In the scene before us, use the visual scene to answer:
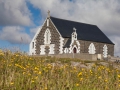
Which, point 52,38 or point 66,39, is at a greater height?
point 52,38

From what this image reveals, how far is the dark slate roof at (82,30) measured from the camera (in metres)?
52.2

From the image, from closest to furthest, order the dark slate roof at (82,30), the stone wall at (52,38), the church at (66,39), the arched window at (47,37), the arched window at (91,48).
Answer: the church at (66,39), the stone wall at (52,38), the dark slate roof at (82,30), the arched window at (47,37), the arched window at (91,48)

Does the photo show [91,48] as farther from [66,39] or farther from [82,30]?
[66,39]

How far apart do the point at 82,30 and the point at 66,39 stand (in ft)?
20.0

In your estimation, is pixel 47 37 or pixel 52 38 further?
pixel 47 37

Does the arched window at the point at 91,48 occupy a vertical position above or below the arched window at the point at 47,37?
below

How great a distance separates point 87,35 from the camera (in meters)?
54.9

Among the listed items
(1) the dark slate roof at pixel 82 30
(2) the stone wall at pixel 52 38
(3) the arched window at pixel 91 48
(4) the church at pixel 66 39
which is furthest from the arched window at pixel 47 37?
(3) the arched window at pixel 91 48

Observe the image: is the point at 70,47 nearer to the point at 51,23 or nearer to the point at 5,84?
the point at 51,23

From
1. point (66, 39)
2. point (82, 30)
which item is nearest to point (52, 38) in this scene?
point (66, 39)

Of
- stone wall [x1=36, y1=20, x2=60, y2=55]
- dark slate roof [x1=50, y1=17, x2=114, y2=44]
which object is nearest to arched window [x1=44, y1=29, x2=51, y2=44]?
stone wall [x1=36, y1=20, x2=60, y2=55]

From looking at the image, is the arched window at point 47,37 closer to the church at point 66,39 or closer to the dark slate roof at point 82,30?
the church at point 66,39

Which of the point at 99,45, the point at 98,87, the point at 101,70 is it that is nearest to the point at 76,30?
the point at 99,45

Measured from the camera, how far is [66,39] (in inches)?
1998
